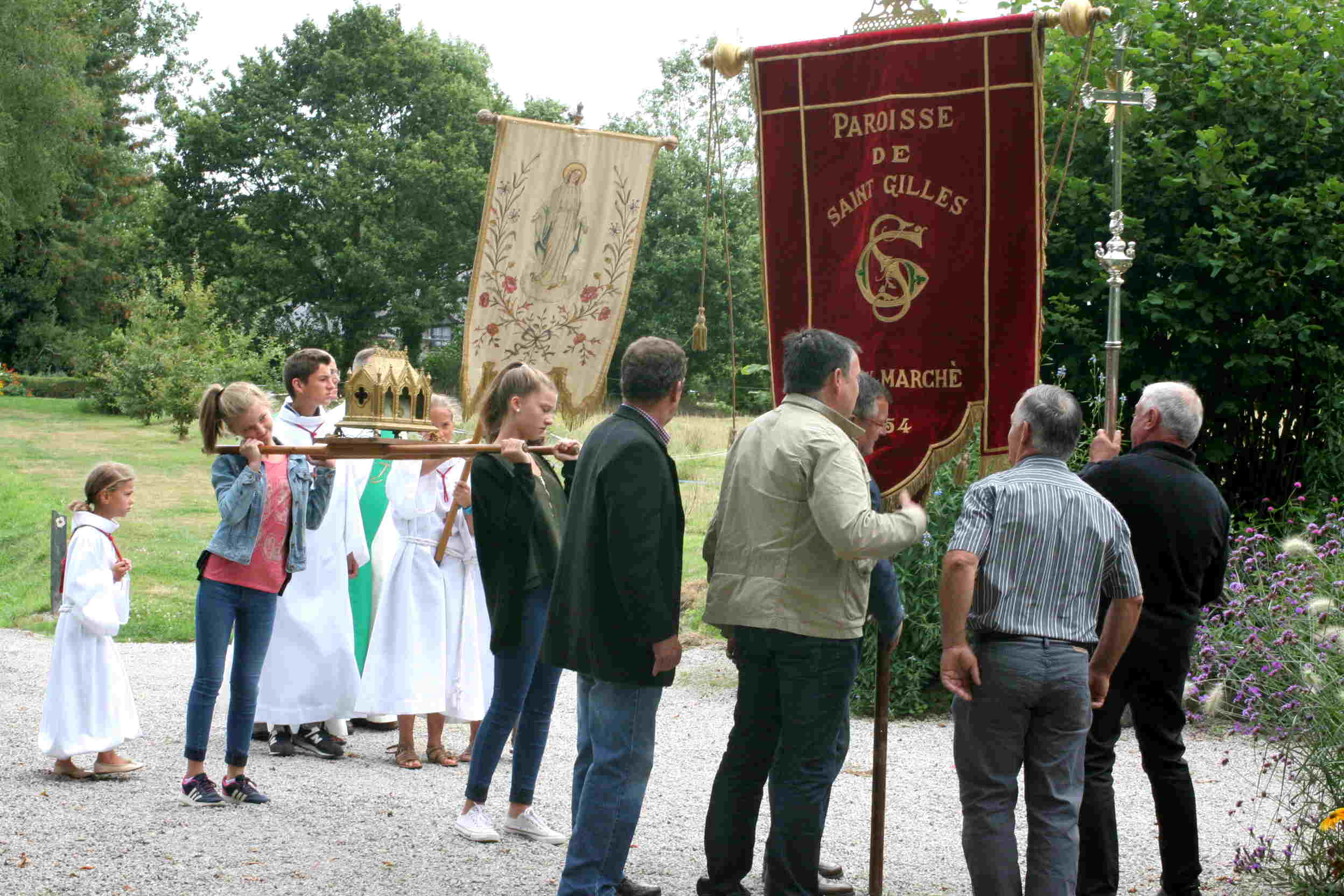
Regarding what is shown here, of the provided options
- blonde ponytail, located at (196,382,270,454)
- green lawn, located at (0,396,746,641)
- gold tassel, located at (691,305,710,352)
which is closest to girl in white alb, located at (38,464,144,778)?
blonde ponytail, located at (196,382,270,454)

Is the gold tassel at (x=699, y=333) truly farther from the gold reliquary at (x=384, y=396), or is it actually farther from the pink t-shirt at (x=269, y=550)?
the pink t-shirt at (x=269, y=550)

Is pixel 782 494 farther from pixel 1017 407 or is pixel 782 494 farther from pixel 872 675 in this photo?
pixel 872 675

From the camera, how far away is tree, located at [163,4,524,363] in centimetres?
3738

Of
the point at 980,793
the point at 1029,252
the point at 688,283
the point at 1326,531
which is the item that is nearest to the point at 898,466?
the point at 1029,252

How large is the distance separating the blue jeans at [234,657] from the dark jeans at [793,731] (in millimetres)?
2419

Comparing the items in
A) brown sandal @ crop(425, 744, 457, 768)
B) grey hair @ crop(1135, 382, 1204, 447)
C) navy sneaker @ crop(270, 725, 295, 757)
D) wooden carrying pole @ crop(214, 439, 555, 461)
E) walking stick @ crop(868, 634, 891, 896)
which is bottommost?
brown sandal @ crop(425, 744, 457, 768)

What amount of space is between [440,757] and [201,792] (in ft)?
4.67

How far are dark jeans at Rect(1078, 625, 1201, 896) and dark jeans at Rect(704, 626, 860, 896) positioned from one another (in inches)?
37.4

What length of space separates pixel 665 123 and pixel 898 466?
39.8 metres

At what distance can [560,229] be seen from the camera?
712 cm

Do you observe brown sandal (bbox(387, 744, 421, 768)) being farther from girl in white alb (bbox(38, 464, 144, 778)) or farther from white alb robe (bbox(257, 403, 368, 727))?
girl in white alb (bbox(38, 464, 144, 778))

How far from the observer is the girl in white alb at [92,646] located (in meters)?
6.30

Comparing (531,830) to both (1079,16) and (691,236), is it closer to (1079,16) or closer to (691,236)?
(1079,16)

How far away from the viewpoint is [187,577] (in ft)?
45.5
